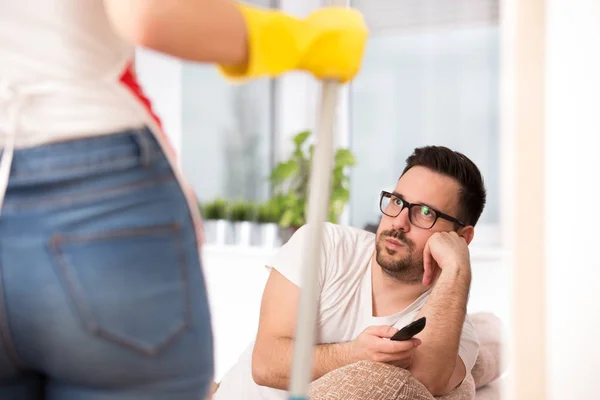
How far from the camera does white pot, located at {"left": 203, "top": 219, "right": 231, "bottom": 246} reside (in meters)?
4.32

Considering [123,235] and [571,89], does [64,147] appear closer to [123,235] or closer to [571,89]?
[123,235]

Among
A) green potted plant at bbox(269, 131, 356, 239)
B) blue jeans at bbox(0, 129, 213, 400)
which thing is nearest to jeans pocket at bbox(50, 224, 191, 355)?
blue jeans at bbox(0, 129, 213, 400)

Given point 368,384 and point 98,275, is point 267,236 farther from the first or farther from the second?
point 98,275

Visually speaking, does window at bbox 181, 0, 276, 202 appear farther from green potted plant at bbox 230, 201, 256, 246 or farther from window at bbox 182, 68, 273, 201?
green potted plant at bbox 230, 201, 256, 246

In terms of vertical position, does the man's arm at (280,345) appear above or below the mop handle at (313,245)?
below

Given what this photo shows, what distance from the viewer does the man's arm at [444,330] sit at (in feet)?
5.98

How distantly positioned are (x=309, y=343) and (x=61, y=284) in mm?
263

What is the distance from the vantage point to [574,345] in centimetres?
138

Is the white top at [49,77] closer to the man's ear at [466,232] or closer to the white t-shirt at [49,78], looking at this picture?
the white t-shirt at [49,78]

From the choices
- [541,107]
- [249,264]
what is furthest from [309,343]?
[249,264]

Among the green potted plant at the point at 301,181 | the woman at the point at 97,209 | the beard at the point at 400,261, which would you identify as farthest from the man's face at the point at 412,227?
the green potted plant at the point at 301,181

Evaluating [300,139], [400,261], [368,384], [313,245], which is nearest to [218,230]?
[300,139]

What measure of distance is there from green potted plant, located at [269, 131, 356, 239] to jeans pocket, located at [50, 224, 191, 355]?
327 cm

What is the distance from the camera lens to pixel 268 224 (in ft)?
13.8
